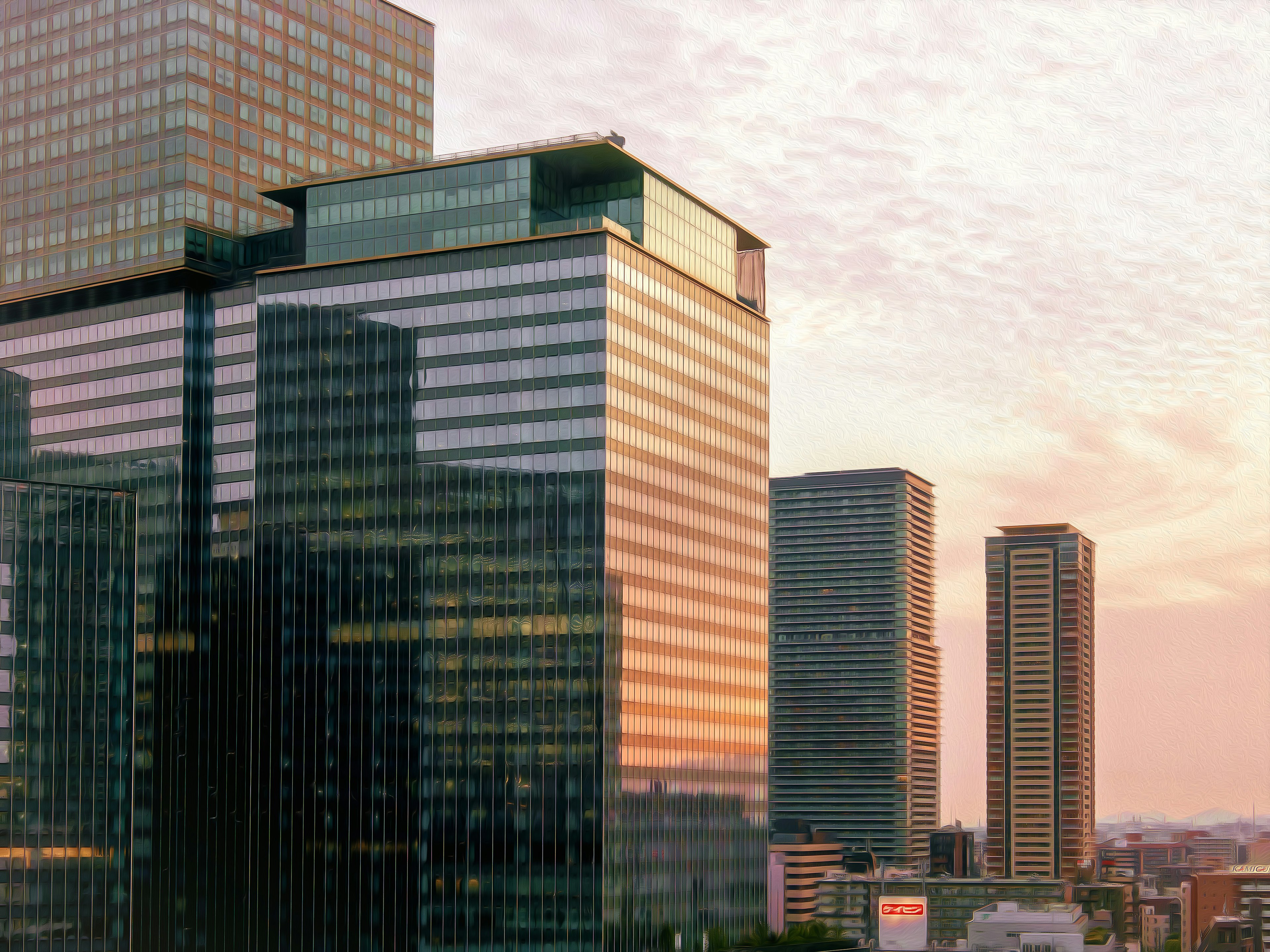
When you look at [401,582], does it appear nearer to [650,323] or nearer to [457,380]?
[457,380]

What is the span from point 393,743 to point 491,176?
63302mm

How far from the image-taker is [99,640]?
189500 mm

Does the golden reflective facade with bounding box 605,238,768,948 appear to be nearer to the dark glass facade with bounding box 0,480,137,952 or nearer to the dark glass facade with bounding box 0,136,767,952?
the dark glass facade with bounding box 0,136,767,952

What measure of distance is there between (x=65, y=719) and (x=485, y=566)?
48.2 m

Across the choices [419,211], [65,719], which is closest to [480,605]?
[419,211]

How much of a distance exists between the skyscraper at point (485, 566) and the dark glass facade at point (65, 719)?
16.5 metres

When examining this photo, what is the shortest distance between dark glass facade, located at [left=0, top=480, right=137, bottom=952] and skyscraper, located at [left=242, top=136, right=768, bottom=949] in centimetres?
1651

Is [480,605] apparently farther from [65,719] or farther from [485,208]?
[65,719]

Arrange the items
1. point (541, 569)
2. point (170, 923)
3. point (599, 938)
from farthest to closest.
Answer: point (170, 923) < point (541, 569) < point (599, 938)

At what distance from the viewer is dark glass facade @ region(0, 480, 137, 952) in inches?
6929

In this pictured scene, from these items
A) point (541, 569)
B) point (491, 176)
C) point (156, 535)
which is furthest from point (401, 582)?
point (491, 176)

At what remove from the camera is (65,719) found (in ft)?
599

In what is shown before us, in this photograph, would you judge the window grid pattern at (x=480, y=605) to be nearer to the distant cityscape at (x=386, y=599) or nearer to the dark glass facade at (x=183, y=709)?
the distant cityscape at (x=386, y=599)

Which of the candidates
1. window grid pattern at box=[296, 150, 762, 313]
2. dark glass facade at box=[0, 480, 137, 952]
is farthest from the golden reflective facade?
dark glass facade at box=[0, 480, 137, 952]
